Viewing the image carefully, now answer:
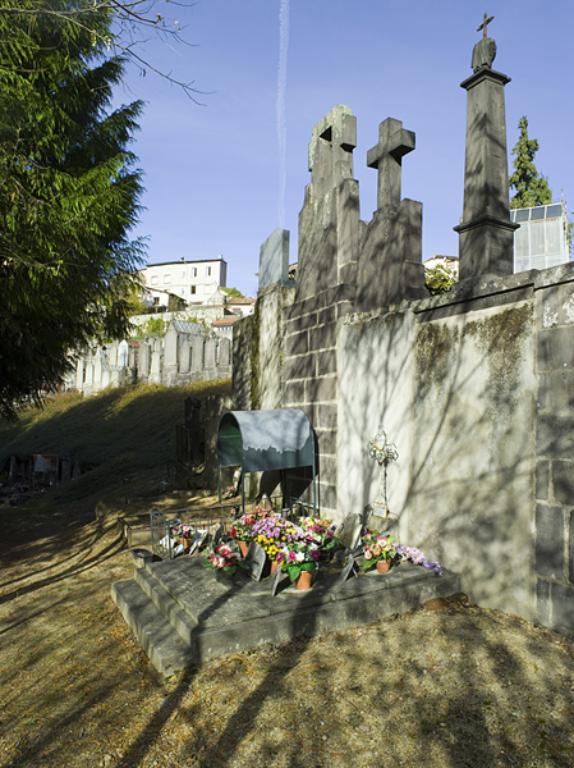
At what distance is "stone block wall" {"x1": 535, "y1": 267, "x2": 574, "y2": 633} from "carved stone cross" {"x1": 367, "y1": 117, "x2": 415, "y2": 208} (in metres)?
3.19

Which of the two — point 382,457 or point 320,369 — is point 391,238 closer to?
point 320,369

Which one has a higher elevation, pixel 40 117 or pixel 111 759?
pixel 40 117

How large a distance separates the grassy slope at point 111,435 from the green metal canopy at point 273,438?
690 cm

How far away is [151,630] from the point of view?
5422 millimetres

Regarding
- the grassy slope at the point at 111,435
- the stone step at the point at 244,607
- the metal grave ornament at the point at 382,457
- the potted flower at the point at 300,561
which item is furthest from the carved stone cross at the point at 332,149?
the grassy slope at the point at 111,435

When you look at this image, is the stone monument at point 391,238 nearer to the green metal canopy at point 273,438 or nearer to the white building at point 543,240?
the green metal canopy at point 273,438

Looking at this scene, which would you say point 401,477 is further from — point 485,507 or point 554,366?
point 554,366

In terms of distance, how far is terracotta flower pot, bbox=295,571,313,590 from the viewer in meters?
5.77

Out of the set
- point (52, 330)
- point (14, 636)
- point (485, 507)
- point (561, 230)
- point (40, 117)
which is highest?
point (40, 117)

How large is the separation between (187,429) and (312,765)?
11744mm

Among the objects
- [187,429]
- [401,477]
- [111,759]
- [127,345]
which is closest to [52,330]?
[187,429]

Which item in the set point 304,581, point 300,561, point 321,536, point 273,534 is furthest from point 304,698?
point 321,536

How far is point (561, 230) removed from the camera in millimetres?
10367

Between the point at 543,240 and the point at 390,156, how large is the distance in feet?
15.2
